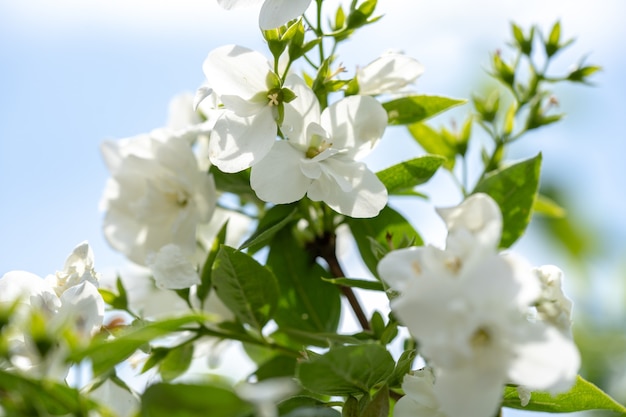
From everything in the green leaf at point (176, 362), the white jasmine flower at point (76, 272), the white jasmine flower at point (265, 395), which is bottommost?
the green leaf at point (176, 362)

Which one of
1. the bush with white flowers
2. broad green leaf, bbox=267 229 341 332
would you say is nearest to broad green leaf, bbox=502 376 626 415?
the bush with white flowers

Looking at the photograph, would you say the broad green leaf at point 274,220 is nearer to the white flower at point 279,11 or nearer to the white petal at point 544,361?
the white flower at point 279,11

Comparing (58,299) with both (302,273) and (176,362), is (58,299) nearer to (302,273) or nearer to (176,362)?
(176,362)

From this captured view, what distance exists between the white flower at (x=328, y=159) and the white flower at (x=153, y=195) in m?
0.21

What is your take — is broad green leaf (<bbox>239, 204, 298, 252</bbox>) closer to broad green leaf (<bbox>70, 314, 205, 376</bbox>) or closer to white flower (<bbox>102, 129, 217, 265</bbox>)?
→ white flower (<bbox>102, 129, 217, 265</bbox>)

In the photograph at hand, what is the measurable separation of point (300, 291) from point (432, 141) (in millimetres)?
320

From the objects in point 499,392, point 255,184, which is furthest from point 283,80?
point 499,392

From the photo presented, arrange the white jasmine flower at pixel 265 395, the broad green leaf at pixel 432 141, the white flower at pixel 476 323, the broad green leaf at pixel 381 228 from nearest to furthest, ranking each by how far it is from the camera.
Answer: the white jasmine flower at pixel 265 395 < the white flower at pixel 476 323 < the broad green leaf at pixel 381 228 < the broad green leaf at pixel 432 141

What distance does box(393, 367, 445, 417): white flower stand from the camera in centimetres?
74

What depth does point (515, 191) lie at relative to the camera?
1078 millimetres

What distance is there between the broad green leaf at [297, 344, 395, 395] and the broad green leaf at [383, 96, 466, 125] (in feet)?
1.35

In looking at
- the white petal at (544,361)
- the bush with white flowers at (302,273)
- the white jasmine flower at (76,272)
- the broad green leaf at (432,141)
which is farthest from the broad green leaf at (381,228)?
the white petal at (544,361)

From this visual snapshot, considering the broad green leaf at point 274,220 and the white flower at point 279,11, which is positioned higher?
the white flower at point 279,11

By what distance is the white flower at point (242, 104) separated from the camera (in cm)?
88
